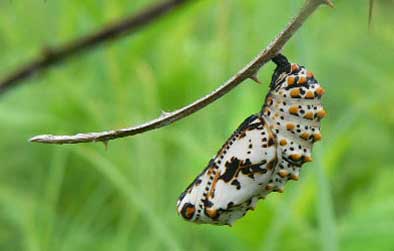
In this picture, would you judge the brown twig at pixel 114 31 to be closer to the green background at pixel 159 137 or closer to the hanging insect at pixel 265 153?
the hanging insect at pixel 265 153

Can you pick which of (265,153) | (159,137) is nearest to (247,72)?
(265,153)

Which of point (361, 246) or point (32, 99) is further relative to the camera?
point (32, 99)

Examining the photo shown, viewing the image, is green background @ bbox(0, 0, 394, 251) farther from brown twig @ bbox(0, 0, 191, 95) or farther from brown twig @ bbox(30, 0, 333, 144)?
brown twig @ bbox(30, 0, 333, 144)

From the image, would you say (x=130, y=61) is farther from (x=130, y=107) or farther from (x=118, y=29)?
(x=118, y=29)

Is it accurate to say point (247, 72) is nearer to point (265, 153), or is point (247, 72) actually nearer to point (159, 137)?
point (265, 153)

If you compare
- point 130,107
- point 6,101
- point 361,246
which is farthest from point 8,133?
point 361,246

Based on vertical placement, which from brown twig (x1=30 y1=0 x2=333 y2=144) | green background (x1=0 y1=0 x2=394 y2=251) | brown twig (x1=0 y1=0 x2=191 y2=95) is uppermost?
green background (x1=0 y1=0 x2=394 y2=251)

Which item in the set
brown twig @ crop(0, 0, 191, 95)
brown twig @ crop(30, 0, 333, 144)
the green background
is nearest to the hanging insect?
brown twig @ crop(0, 0, 191, 95)
